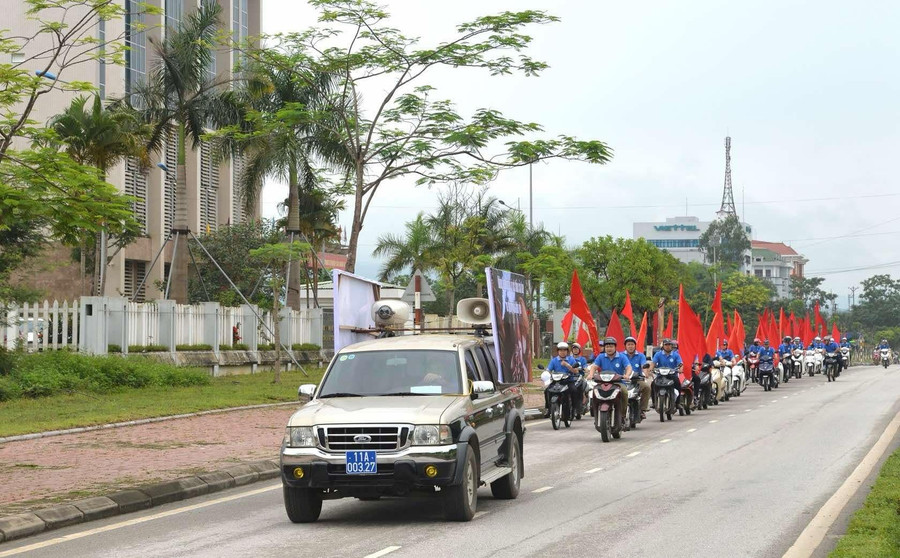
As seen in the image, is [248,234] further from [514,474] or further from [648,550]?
[648,550]

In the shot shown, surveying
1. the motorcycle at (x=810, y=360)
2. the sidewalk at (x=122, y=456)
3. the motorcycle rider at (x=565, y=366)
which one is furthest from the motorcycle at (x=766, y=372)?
the sidewalk at (x=122, y=456)

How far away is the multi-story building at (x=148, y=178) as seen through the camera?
155 ft

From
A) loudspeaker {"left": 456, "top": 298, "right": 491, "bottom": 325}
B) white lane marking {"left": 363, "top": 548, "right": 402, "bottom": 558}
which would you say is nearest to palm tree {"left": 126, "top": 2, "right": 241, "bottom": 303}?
loudspeaker {"left": 456, "top": 298, "right": 491, "bottom": 325}

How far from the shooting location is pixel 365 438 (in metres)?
10.2

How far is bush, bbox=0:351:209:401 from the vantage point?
25750mm

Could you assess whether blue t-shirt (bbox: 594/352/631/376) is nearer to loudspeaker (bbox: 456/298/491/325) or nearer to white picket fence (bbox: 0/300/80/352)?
loudspeaker (bbox: 456/298/491/325)

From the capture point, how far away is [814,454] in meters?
17.2

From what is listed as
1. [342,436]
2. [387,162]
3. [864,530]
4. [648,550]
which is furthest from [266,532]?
[387,162]

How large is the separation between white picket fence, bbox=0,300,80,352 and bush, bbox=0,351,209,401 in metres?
0.72

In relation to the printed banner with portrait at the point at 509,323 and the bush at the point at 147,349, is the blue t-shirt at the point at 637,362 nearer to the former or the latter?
the printed banner with portrait at the point at 509,323

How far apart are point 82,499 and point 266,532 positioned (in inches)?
96.5

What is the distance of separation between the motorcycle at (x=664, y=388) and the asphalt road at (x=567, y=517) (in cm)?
661

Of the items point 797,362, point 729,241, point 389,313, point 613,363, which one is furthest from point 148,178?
point 729,241

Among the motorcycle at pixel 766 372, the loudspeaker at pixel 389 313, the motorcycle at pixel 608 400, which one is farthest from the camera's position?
the motorcycle at pixel 766 372
